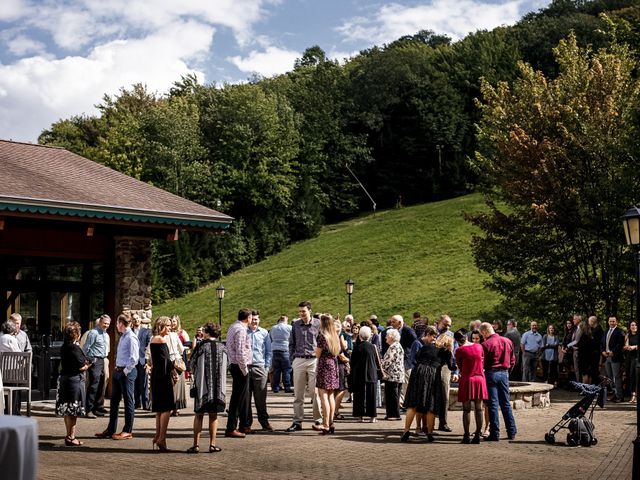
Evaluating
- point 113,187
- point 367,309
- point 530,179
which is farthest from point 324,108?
point 113,187

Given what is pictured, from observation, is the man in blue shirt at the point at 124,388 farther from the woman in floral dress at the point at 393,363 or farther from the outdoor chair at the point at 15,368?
the woman in floral dress at the point at 393,363

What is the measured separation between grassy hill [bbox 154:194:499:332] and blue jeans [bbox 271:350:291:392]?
16.4 meters

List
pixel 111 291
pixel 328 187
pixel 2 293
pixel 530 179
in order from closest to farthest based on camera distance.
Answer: pixel 2 293, pixel 111 291, pixel 530 179, pixel 328 187

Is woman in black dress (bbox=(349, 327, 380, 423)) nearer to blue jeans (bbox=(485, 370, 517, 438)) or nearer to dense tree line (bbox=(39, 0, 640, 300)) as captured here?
blue jeans (bbox=(485, 370, 517, 438))

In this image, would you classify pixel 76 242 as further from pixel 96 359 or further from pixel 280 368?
pixel 280 368

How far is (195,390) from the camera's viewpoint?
12.7 m

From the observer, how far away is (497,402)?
1400 cm

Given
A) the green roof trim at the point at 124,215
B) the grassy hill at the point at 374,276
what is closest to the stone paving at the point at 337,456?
the green roof trim at the point at 124,215

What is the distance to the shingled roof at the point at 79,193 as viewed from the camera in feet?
57.3

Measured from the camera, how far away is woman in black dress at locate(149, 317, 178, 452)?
12414 millimetres

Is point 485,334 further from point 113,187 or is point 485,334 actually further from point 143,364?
point 113,187

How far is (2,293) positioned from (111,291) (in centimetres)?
231

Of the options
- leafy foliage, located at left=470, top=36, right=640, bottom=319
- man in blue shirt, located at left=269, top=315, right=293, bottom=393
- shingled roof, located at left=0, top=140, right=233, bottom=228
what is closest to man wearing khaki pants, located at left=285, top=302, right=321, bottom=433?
shingled roof, located at left=0, top=140, right=233, bottom=228

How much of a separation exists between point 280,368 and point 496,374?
981 cm
